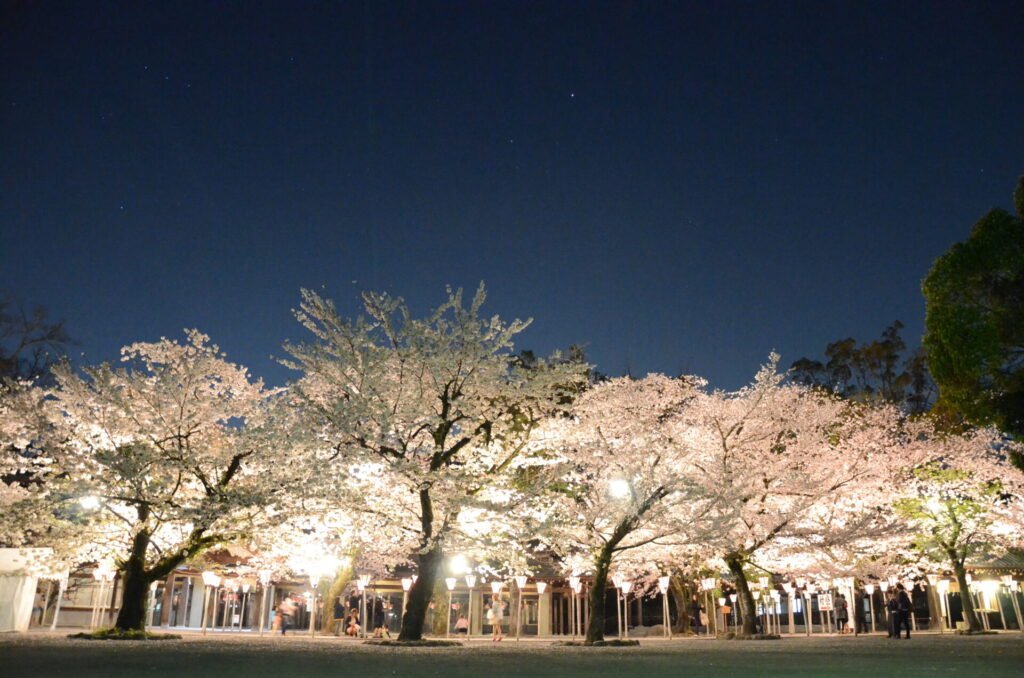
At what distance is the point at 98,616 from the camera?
26562 mm

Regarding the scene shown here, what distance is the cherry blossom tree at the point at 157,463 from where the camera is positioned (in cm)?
1541

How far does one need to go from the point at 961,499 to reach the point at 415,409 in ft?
73.1

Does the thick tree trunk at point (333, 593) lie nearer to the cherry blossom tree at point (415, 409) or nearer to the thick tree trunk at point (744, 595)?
the cherry blossom tree at point (415, 409)

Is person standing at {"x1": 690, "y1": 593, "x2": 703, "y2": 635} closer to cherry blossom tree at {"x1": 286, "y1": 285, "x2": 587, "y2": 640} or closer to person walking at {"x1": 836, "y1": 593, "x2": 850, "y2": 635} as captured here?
person walking at {"x1": 836, "y1": 593, "x2": 850, "y2": 635}

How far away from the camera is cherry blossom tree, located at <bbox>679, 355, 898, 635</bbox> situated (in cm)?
2177

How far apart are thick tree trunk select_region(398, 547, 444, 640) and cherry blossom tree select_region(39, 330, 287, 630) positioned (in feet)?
11.7

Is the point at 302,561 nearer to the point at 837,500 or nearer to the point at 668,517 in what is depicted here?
the point at 668,517

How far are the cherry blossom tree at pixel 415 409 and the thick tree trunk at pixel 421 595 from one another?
2 centimetres

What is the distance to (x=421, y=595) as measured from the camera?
1611 centimetres

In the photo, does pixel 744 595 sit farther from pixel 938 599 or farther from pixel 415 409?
pixel 938 599

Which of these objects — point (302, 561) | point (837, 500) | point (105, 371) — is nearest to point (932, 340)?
point (837, 500)

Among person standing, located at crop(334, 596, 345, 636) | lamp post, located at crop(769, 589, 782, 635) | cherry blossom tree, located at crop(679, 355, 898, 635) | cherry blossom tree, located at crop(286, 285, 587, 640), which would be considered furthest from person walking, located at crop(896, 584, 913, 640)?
person standing, located at crop(334, 596, 345, 636)

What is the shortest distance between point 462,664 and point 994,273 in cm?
1303

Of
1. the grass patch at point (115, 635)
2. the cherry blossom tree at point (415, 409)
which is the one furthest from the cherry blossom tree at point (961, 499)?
the grass patch at point (115, 635)
